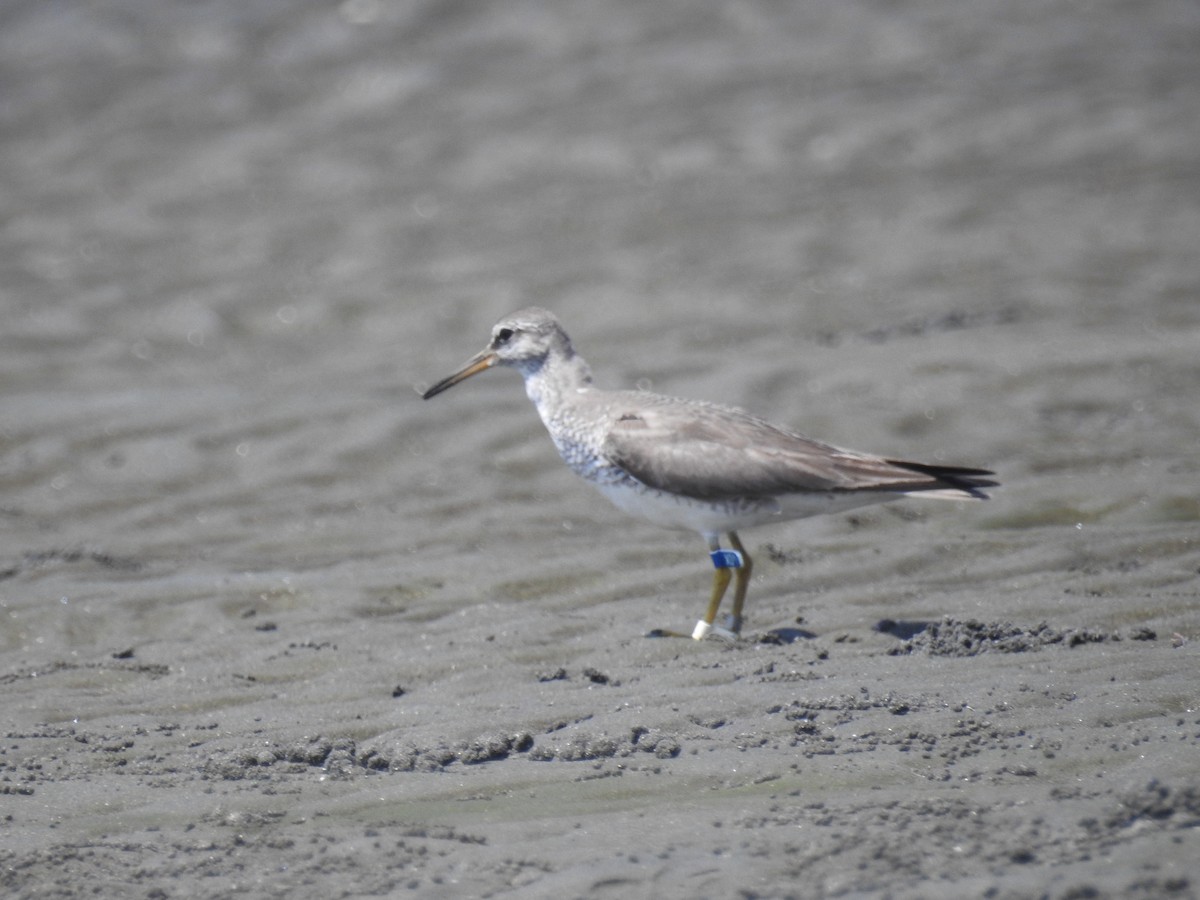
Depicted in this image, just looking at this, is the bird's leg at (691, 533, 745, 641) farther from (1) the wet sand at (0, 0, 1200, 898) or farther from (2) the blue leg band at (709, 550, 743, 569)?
(1) the wet sand at (0, 0, 1200, 898)

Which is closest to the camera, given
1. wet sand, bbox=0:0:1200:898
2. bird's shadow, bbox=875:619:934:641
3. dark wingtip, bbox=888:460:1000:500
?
wet sand, bbox=0:0:1200:898

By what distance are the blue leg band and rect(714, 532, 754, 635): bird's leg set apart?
1.0 inches

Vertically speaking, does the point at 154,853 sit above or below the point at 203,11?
below

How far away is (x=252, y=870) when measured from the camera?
459 centimetres

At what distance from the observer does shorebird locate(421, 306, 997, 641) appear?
7098 millimetres

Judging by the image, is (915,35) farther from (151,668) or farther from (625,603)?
(151,668)

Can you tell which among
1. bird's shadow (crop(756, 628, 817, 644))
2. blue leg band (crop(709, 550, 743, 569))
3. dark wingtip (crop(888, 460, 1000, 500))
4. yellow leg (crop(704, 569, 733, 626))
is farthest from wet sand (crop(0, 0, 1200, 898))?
dark wingtip (crop(888, 460, 1000, 500))

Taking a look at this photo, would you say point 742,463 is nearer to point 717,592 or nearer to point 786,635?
point 717,592

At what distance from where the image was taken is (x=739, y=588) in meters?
7.17

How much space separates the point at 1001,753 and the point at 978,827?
2.13 ft

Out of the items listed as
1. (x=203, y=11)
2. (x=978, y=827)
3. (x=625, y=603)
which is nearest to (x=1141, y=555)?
(x=625, y=603)

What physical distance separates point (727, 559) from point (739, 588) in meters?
0.14

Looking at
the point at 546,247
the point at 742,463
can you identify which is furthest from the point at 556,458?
the point at 546,247

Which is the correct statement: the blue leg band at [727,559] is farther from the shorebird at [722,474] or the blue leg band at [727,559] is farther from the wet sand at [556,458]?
the wet sand at [556,458]
